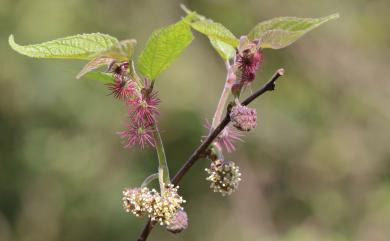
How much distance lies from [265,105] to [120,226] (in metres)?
2.30

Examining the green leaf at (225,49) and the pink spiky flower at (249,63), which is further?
the green leaf at (225,49)

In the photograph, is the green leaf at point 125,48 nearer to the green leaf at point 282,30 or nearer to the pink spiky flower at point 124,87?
the pink spiky flower at point 124,87

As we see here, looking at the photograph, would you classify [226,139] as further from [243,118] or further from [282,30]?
[282,30]

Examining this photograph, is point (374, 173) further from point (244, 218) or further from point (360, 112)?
point (244, 218)

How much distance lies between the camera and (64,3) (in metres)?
7.99

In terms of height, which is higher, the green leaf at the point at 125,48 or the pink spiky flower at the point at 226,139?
the green leaf at the point at 125,48

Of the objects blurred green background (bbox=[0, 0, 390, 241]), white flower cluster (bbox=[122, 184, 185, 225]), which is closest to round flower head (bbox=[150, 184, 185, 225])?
white flower cluster (bbox=[122, 184, 185, 225])

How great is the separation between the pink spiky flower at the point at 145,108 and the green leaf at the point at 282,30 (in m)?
0.26

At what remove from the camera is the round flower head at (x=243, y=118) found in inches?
51.6

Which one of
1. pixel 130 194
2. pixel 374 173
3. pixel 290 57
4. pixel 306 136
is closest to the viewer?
pixel 130 194

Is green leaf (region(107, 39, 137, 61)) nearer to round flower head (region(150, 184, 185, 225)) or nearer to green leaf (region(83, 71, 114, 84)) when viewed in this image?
green leaf (region(83, 71, 114, 84))

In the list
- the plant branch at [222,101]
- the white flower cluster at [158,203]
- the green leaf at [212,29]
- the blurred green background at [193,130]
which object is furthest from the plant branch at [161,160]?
the blurred green background at [193,130]

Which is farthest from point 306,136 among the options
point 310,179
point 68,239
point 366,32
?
point 68,239

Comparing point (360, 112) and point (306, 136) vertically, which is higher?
point (360, 112)
